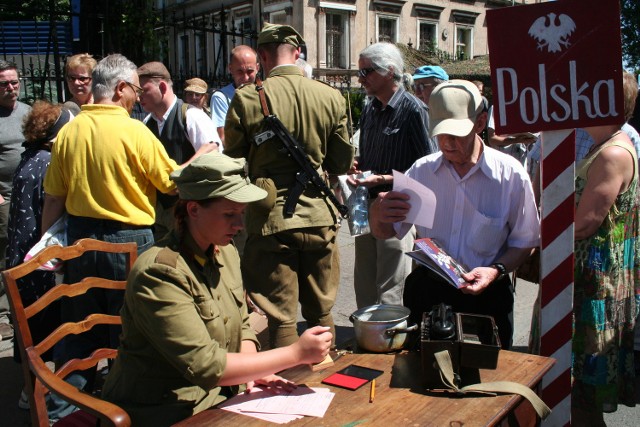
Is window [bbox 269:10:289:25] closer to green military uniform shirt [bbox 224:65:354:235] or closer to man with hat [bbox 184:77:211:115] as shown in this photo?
man with hat [bbox 184:77:211:115]

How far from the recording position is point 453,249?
283 centimetres

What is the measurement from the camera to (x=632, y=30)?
3031 cm

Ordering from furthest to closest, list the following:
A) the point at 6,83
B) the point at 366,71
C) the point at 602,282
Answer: the point at 6,83 → the point at 366,71 → the point at 602,282

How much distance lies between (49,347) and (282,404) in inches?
40.5

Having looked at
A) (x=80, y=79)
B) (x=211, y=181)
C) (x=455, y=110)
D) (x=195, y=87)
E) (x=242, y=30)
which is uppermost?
(x=242, y=30)

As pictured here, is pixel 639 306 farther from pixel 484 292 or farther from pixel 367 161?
pixel 367 161

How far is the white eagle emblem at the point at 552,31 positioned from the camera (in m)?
2.60

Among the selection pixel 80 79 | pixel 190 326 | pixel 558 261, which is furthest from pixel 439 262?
pixel 80 79

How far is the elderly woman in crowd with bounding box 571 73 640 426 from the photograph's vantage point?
3.06 meters

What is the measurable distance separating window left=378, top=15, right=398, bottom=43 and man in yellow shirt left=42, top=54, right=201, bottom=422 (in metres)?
23.9

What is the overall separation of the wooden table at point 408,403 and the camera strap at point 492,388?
2cm

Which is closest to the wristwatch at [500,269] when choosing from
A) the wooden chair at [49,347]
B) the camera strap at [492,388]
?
the camera strap at [492,388]

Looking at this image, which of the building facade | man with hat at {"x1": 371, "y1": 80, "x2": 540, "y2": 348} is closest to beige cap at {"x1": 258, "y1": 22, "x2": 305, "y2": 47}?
man with hat at {"x1": 371, "y1": 80, "x2": 540, "y2": 348}

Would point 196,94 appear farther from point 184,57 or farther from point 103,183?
point 184,57
